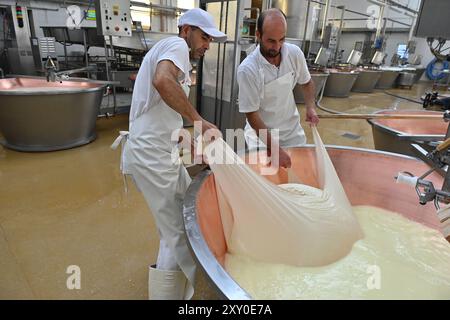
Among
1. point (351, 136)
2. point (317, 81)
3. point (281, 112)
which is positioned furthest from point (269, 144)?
point (317, 81)

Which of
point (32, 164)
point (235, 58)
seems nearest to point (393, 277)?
point (235, 58)

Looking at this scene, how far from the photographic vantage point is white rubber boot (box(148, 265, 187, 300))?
122cm

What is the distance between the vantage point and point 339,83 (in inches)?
265

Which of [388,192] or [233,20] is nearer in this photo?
[388,192]

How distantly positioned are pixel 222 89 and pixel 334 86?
4.82m

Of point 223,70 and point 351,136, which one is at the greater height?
point 223,70

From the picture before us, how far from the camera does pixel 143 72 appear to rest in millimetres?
1111

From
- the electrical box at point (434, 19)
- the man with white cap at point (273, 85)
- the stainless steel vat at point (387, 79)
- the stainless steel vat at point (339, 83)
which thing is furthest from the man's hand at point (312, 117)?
the stainless steel vat at point (387, 79)

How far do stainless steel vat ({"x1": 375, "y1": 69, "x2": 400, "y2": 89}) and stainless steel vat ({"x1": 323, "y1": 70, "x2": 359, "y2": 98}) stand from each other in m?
2.43

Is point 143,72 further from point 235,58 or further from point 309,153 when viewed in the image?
point 235,58

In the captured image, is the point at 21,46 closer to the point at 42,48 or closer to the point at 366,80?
the point at 42,48

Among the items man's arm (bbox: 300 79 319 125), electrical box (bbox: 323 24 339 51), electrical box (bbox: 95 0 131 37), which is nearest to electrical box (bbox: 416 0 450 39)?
man's arm (bbox: 300 79 319 125)

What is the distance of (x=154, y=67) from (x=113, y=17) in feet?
8.58
